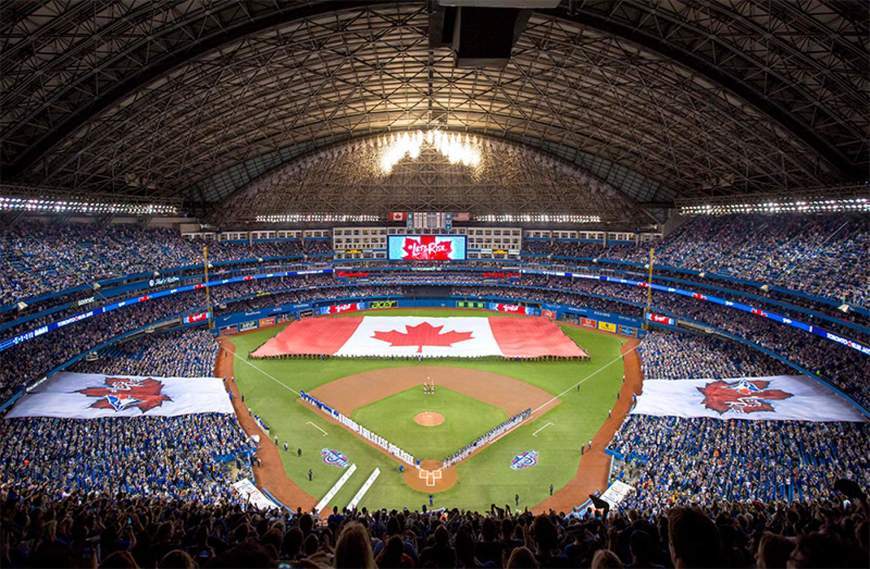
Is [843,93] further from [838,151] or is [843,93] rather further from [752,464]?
[752,464]

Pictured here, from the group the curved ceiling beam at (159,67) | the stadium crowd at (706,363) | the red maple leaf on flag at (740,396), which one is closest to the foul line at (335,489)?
the red maple leaf on flag at (740,396)

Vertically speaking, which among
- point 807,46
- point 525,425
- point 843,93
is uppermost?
point 807,46

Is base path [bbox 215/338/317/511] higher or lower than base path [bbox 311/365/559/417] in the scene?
lower

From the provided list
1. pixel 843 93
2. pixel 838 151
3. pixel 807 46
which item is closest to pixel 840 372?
pixel 838 151

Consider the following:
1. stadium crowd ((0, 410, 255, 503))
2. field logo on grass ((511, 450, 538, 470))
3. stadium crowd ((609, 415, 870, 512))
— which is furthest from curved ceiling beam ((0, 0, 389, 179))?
stadium crowd ((609, 415, 870, 512))

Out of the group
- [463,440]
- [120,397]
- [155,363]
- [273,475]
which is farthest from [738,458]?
[155,363]

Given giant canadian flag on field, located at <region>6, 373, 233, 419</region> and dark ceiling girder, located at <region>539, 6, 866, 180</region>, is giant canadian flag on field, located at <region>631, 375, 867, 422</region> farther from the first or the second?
giant canadian flag on field, located at <region>6, 373, 233, 419</region>
